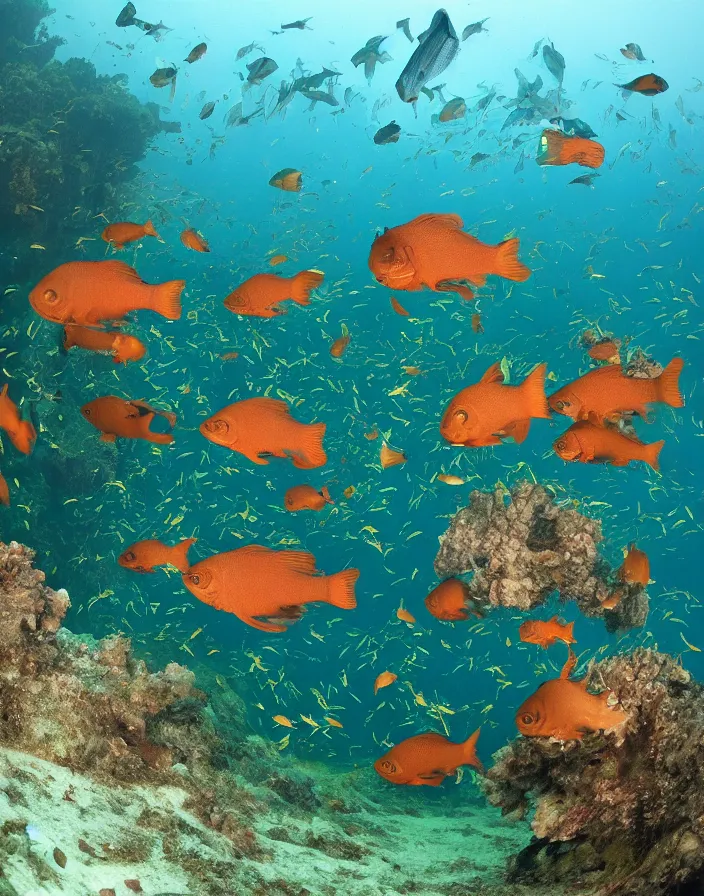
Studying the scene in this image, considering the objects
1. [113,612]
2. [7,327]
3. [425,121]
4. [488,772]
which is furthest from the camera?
[425,121]

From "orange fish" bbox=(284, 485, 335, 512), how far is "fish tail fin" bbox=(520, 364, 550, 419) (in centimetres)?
266

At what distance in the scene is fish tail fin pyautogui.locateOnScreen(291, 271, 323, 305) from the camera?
5500 mm

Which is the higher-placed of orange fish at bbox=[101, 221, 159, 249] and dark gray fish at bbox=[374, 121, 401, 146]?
dark gray fish at bbox=[374, 121, 401, 146]

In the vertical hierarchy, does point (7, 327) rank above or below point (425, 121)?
above

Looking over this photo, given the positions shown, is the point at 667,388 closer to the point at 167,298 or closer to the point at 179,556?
the point at 167,298

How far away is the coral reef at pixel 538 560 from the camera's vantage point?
5.50 m

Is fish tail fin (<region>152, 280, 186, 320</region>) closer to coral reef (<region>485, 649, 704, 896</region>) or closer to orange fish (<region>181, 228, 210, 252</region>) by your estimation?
orange fish (<region>181, 228, 210, 252</region>)

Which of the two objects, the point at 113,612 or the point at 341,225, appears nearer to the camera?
the point at 113,612

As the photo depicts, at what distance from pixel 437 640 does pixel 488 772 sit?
14.7 meters

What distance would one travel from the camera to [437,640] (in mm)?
18531

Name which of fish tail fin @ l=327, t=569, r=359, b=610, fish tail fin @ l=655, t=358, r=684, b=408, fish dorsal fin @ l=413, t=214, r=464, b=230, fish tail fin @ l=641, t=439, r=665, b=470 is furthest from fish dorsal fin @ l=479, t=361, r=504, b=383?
fish tail fin @ l=327, t=569, r=359, b=610


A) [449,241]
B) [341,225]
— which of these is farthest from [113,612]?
[341,225]

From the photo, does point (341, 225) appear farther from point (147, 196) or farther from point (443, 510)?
point (443, 510)

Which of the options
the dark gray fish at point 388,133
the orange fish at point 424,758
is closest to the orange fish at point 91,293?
the orange fish at point 424,758
